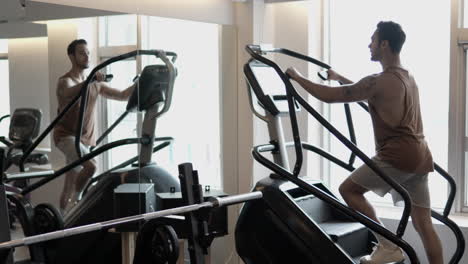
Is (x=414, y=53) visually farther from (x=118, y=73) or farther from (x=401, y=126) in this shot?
(x=118, y=73)

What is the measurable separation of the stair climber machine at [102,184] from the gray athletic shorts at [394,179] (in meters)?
1.41

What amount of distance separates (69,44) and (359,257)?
236 centimetres

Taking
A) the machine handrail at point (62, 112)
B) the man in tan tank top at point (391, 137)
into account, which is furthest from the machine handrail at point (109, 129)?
the man in tan tank top at point (391, 137)

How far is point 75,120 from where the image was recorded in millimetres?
4039

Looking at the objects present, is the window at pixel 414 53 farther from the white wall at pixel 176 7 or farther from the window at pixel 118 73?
the window at pixel 118 73

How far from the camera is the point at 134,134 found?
4477 millimetres

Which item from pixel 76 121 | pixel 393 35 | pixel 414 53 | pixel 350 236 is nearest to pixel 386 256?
pixel 350 236

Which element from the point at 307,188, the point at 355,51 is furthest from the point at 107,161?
the point at 355,51

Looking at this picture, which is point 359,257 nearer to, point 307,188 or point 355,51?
point 307,188

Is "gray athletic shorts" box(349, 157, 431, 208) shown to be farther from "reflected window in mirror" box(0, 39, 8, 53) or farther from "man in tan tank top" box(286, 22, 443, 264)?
"reflected window in mirror" box(0, 39, 8, 53)

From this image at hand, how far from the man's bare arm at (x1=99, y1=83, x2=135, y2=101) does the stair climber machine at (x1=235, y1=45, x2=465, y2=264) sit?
820mm

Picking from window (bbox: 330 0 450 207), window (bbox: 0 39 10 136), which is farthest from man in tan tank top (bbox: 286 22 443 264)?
window (bbox: 0 39 10 136)

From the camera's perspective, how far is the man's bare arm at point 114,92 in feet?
13.9

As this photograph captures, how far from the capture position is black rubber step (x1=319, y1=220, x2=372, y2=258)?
423 centimetres
